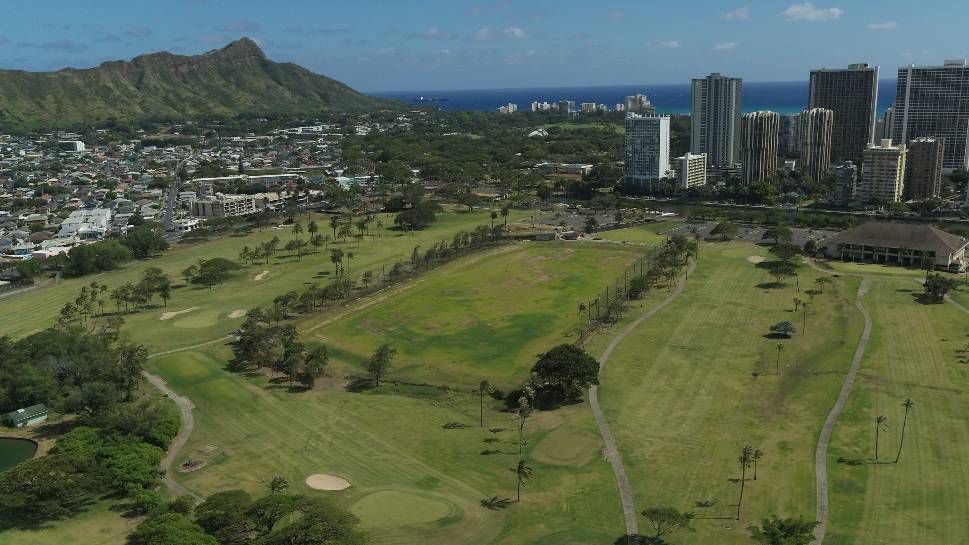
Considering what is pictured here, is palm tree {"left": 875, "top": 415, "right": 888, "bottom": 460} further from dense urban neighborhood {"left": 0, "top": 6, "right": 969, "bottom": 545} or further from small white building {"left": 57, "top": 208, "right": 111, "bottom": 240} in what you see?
small white building {"left": 57, "top": 208, "right": 111, "bottom": 240}

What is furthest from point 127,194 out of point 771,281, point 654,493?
point 654,493

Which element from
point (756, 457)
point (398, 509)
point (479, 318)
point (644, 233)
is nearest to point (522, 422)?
point (398, 509)

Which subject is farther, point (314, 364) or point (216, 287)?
point (216, 287)

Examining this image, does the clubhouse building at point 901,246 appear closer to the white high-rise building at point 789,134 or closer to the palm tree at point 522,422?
the palm tree at point 522,422

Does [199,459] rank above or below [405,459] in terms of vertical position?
above

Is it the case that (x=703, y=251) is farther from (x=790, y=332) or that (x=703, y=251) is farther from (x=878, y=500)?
(x=878, y=500)

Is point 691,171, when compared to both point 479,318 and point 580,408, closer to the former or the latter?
point 479,318

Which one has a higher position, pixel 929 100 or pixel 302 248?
pixel 929 100
